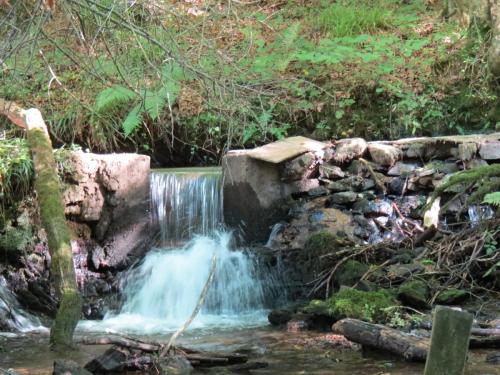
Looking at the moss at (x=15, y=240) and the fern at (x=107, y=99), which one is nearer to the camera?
the moss at (x=15, y=240)

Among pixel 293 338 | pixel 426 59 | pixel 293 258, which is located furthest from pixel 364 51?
pixel 293 338

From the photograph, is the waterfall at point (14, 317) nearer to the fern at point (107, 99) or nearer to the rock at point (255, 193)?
the rock at point (255, 193)

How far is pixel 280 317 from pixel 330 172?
95.0 inches

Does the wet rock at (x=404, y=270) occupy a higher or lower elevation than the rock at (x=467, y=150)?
lower

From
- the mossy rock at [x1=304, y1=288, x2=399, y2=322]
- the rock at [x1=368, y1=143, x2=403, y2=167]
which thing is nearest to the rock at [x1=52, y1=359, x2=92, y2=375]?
the mossy rock at [x1=304, y1=288, x2=399, y2=322]

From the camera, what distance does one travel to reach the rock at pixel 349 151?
9062mm

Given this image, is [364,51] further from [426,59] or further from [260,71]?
[260,71]

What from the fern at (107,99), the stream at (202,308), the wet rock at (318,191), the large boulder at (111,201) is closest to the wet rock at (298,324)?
the stream at (202,308)

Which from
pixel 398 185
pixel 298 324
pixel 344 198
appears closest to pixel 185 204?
pixel 344 198

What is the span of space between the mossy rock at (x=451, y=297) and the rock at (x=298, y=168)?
9.13 ft

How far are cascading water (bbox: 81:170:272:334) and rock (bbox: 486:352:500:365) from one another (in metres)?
2.76

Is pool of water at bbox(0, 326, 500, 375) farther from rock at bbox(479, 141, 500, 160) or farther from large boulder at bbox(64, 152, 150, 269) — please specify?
rock at bbox(479, 141, 500, 160)

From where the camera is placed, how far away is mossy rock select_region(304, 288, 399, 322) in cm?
640

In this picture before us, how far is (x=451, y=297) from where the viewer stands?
6.70 meters
